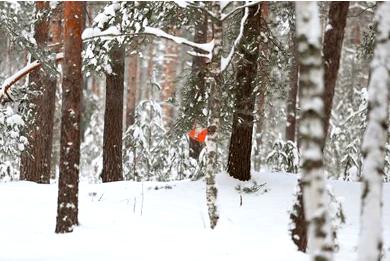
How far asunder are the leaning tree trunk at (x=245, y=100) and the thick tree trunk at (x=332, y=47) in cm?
278

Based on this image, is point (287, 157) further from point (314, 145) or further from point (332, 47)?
point (314, 145)

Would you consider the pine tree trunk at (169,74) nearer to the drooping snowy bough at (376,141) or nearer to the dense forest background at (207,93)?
the dense forest background at (207,93)

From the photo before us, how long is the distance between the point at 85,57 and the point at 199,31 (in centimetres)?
523

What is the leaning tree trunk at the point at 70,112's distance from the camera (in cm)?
860

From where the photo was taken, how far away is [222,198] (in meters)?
10.4

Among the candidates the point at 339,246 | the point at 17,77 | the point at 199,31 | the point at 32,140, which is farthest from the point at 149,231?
the point at 199,31

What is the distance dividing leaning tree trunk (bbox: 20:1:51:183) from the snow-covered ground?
142cm

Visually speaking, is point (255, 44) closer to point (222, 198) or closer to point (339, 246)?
point (222, 198)

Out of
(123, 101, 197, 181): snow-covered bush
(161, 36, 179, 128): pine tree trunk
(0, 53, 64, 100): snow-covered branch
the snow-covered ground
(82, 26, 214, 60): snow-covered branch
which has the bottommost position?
the snow-covered ground

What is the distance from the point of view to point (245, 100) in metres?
10.6

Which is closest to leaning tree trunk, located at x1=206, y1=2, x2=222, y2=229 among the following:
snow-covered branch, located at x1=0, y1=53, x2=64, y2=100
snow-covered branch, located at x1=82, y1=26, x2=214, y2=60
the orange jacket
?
snow-covered branch, located at x1=82, y1=26, x2=214, y2=60

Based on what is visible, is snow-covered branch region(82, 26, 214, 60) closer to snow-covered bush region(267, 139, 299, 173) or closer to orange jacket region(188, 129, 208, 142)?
orange jacket region(188, 129, 208, 142)

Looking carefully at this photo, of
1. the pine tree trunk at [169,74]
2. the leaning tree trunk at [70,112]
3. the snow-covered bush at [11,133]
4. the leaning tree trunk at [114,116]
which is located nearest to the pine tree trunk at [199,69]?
the leaning tree trunk at [114,116]

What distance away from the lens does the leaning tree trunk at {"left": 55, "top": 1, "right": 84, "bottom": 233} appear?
8.60 m
